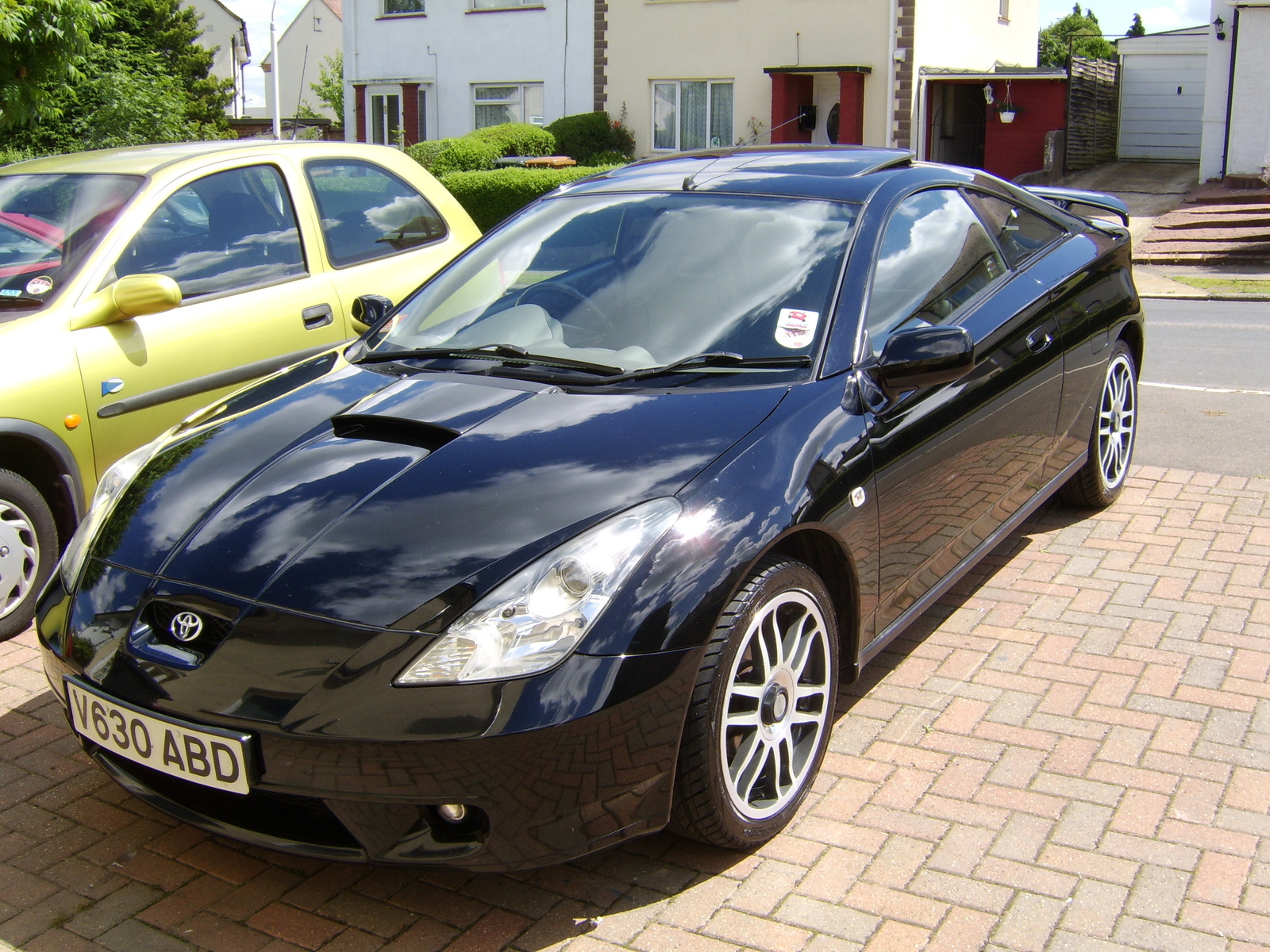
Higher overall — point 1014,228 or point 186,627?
point 1014,228

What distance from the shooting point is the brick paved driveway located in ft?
9.07

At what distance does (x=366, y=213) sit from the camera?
5895 mm

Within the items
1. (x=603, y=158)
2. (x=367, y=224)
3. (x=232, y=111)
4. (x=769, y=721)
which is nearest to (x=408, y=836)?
(x=769, y=721)

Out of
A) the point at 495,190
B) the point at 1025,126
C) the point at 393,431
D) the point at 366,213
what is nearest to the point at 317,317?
the point at 366,213

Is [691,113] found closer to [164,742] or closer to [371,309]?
[371,309]

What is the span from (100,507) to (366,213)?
2.84 m

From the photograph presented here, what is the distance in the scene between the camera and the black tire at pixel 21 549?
4.34 meters

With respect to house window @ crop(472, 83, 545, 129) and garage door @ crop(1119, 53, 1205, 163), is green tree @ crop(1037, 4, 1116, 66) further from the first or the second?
house window @ crop(472, 83, 545, 129)

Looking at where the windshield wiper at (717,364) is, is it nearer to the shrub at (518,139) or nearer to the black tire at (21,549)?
the black tire at (21,549)

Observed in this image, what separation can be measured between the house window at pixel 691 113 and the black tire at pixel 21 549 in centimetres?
2395

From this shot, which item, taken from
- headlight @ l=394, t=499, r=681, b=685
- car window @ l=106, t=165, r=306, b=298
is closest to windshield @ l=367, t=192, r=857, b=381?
headlight @ l=394, t=499, r=681, b=685

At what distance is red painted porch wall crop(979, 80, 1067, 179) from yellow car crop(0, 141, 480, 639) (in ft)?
75.3

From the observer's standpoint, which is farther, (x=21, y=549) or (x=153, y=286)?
(x=153, y=286)

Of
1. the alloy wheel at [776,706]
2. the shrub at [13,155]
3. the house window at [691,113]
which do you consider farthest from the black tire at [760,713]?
the house window at [691,113]
